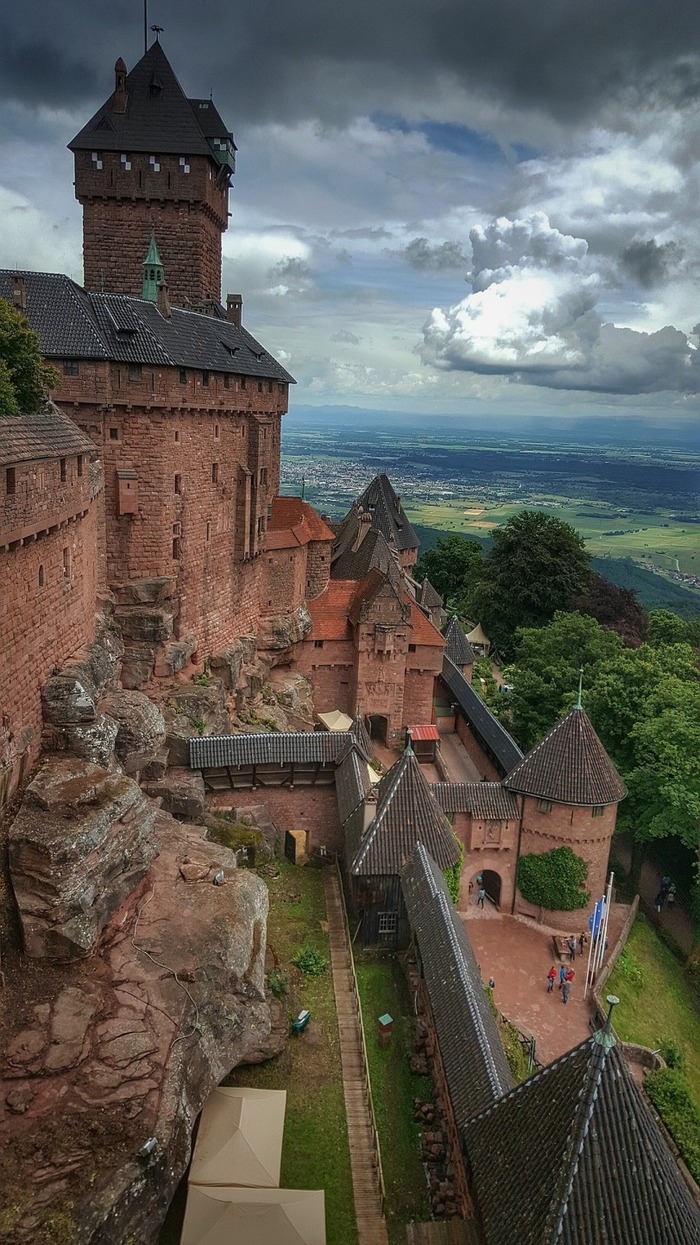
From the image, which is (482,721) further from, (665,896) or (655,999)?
(655,999)

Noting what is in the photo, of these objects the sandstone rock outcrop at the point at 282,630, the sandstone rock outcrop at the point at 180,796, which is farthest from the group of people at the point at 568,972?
the sandstone rock outcrop at the point at 282,630

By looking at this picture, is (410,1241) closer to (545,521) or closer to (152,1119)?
(152,1119)

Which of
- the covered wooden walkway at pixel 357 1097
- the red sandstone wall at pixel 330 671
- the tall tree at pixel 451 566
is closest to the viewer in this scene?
the covered wooden walkway at pixel 357 1097

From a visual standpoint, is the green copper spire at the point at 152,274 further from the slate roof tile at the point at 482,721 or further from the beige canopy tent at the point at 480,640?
the beige canopy tent at the point at 480,640

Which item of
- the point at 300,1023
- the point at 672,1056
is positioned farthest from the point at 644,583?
→ the point at 300,1023

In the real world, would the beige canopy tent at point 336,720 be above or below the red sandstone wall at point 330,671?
below

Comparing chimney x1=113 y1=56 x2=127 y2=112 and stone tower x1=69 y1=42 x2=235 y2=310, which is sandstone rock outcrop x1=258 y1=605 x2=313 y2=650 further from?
chimney x1=113 y1=56 x2=127 y2=112

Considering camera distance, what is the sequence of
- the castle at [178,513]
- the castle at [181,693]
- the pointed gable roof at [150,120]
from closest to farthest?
the castle at [181,693] < the castle at [178,513] < the pointed gable roof at [150,120]

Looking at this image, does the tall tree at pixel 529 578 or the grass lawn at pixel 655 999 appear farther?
the tall tree at pixel 529 578
